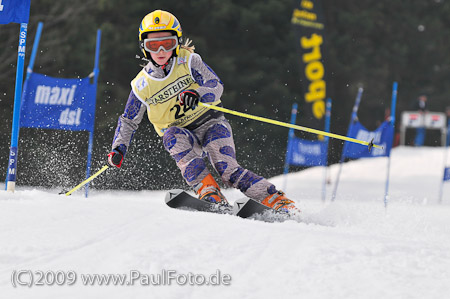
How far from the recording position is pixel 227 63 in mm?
18031

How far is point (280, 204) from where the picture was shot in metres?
4.61

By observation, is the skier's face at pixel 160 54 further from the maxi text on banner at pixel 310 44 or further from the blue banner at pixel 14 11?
the maxi text on banner at pixel 310 44

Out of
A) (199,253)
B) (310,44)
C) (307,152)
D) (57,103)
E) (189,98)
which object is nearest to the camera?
(199,253)

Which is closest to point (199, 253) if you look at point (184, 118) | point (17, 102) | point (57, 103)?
point (184, 118)

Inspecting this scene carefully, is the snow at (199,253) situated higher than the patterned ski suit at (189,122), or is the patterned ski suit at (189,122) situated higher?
the patterned ski suit at (189,122)

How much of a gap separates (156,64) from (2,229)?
1.90 m

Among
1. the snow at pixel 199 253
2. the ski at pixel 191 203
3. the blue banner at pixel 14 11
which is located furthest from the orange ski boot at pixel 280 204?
the blue banner at pixel 14 11

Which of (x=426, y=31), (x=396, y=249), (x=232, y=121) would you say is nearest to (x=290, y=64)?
(x=232, y=121)

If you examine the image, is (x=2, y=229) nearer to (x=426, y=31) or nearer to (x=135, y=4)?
(x=135, y=4)

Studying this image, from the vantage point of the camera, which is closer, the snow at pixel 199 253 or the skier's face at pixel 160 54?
the snow at pixel 199 253

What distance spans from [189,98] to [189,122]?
20.7 inches

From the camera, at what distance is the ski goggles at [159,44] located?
4578 mm

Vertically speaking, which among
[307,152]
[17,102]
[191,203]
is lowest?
[191,203]

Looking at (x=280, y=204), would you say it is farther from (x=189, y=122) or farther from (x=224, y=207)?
(x=189, y=122)
